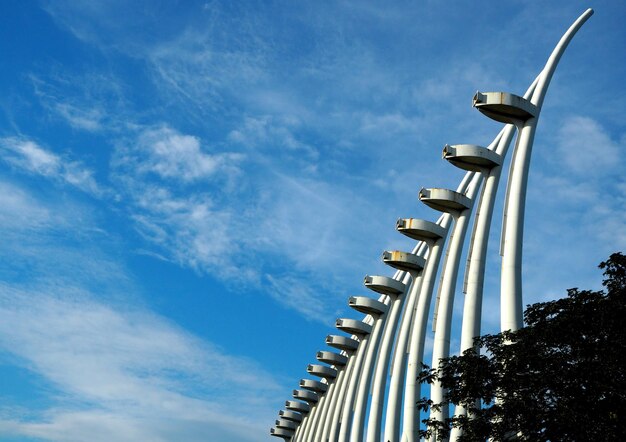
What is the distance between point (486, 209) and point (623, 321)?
730 inches

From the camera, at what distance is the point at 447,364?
26.6m

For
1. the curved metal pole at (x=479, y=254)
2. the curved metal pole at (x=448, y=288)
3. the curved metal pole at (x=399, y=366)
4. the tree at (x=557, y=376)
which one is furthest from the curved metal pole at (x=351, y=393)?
the tree at (x=557, y=376)

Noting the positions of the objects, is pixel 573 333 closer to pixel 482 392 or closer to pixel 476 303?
pixel 482 392

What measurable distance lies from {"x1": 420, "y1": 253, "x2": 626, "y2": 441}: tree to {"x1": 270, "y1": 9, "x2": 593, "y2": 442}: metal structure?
8.53m

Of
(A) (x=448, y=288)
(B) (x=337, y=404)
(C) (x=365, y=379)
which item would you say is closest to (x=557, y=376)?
(A) (x=448, y=288)

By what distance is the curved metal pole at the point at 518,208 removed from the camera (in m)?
33.6

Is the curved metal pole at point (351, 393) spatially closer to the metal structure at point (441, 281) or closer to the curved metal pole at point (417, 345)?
the metal structure at point (441, 281)

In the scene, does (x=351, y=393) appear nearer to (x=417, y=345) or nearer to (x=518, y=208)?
(x=417, y=345)

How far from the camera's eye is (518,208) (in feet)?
119

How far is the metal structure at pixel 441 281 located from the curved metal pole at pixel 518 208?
0.05 metres

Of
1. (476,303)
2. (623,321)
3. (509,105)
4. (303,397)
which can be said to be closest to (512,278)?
(476,303)

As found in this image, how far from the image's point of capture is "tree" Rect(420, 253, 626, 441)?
21.0 m

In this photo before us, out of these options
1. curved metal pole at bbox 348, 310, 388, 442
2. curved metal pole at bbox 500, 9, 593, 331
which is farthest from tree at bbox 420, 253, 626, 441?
curved metal pole at bbox 348, 310, 388, 442

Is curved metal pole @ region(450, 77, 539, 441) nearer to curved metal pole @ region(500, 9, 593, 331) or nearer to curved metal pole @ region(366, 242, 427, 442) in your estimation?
curved metal pole @ region(500, 9, 593, 331)
